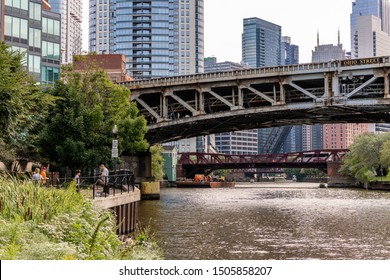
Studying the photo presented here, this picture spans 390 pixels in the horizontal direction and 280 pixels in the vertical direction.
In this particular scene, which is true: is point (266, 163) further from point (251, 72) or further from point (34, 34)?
point (251, 72)

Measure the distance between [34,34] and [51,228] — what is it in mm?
64486

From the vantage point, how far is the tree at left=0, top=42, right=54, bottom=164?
126 feet

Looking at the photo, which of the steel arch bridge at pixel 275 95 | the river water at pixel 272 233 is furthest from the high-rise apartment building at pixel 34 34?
the river water at pixel 272 233

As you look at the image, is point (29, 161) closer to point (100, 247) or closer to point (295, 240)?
point (295, 240)

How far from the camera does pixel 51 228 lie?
1984 cm

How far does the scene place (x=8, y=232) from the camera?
59.5 ft

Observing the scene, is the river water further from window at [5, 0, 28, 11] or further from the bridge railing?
window at [5, 0, 28, 11]

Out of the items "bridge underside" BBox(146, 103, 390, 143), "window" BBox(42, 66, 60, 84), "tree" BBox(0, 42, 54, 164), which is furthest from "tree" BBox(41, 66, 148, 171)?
"window" BBox(42, 66, 60, 84)

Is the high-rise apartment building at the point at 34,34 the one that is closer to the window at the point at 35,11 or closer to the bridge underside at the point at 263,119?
the window at the point at 35,11

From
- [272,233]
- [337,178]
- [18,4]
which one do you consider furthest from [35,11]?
[337,178]

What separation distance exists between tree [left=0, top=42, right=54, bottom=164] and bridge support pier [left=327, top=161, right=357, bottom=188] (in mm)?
90826
